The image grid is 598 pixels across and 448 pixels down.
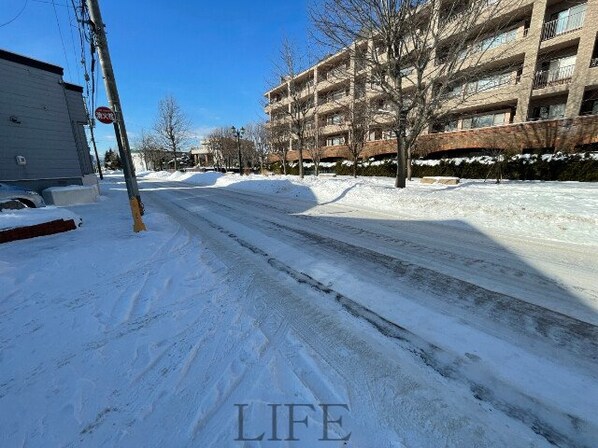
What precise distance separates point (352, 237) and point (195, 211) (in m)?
6.65

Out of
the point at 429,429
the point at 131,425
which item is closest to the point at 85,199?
the point at 131,425

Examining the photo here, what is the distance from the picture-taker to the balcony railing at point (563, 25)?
54.8 ft

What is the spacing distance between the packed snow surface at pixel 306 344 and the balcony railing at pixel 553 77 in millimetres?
19426

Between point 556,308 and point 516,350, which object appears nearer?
point 516,350

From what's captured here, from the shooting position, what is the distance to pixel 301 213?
28.7ft

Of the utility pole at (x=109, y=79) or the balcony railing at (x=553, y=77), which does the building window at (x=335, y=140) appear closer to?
the balcony railing at (x=553, y=77)

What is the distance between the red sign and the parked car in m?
4.91

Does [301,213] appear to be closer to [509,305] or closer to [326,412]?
[509,305]

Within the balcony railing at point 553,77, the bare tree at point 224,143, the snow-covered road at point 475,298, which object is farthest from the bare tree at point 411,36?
the bare tree at point 224,143

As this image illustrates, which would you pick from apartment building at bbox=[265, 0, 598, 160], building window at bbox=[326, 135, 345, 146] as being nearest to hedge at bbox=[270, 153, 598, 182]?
apartment building at bbox=[265, 0, 598, 160]

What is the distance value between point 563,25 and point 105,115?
26.9m

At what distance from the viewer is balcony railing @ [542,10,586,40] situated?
1670 cm

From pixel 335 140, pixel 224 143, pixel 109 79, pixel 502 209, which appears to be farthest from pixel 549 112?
pixel 224 143

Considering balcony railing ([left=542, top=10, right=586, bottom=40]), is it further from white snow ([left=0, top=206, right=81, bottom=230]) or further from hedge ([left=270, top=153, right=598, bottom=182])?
white snow ([left=0, top=206, right=81, bottom=230])
